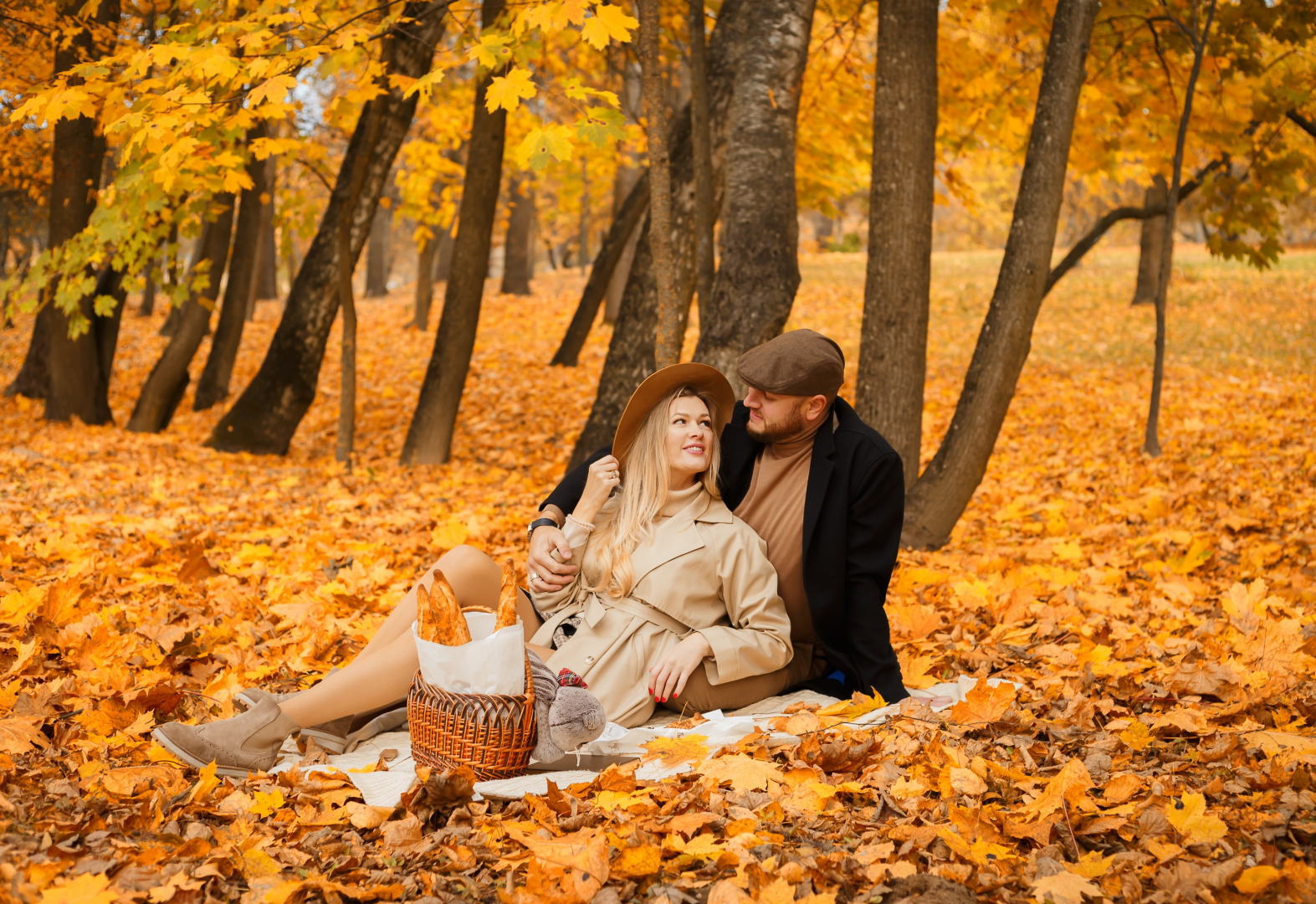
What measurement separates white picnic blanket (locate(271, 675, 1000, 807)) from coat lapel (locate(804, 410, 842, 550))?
0.59 m

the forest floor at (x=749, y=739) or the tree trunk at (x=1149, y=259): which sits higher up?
the tree trunk at (x=1149, y=259)

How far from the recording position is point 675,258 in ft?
21.3

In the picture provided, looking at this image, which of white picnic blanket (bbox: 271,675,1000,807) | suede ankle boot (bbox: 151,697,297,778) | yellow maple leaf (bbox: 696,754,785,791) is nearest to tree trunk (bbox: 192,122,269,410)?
white picnic blanket (bbox: 271,675,1000,807)

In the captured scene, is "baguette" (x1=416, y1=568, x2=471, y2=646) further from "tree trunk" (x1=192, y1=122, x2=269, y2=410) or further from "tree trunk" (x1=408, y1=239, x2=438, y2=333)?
"tree trunk" (x1=408, y1=239, x2=438, y2=333)

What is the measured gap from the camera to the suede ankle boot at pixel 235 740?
259 cm

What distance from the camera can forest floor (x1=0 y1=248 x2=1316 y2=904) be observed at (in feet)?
6.91

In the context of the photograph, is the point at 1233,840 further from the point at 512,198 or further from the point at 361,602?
the point at 512,198

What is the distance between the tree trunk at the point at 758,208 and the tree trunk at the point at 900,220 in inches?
21.1

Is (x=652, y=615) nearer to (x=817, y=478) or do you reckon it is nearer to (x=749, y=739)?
(x=749, y=739)

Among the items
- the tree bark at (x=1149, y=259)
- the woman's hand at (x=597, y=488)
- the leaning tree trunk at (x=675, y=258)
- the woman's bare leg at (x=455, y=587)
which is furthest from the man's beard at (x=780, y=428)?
the tree bark at (x=1149, y=259)

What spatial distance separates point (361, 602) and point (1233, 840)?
3.43 meters

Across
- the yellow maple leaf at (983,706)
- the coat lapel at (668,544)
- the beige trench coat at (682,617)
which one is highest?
the coat lapel at (668,544)

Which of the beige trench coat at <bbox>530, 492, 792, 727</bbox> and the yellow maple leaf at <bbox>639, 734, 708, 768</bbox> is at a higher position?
the beige trench coat at <bbox>530, 492, 792, 727</bbox>

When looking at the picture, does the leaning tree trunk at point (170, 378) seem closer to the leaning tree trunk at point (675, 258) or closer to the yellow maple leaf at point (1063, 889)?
the leaning tree trunk at point (675, 258)
